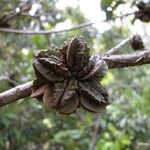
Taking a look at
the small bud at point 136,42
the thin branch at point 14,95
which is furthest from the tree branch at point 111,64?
the small bud at point 136,42

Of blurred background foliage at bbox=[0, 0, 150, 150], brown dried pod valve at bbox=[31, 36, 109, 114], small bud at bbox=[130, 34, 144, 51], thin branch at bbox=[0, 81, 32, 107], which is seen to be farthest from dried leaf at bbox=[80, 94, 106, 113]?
blurred background foliage at bbox=[0, 0, 150, 150]

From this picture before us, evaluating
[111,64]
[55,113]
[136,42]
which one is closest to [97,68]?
[111,64]

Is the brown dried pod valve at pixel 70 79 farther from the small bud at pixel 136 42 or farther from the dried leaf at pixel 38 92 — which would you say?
the small bud at pixel 136 42

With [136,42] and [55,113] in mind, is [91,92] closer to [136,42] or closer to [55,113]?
[136,42]

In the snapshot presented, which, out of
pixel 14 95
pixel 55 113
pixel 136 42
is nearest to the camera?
pixel 14 95

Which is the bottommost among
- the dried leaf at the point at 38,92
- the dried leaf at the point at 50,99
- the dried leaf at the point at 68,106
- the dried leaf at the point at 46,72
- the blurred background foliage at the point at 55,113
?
the blurred background foliage at the point at 55,113

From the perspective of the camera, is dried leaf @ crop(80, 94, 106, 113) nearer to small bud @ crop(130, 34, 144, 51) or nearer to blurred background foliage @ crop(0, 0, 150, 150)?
small bud @ crop(130, 34, 144, 51)
